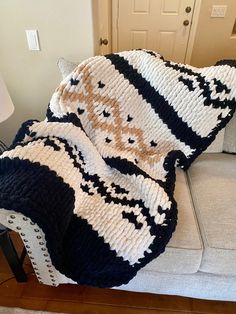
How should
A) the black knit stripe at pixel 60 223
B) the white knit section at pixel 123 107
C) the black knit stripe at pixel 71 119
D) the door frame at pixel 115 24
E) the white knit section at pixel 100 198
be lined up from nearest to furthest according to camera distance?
the black knit stripe at pixel 60 223
the white knit section at pixel 100 198
the black knit stripe at pixel 71 119
the white knit section at pixel 123 107
the door frame at pixel 115 24

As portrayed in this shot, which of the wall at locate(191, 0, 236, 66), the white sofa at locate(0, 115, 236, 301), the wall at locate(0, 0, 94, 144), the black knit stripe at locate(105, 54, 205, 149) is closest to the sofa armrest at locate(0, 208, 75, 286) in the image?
the white sofa at locate(0, 115, 236, 301)

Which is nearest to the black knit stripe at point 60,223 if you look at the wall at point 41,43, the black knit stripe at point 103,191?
the black knit stripe at point 103,191

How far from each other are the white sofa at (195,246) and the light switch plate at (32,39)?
3.49 ft

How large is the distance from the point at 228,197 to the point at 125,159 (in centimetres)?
49

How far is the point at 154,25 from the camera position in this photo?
2346 mm

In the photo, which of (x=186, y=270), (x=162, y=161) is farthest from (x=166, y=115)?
(x=186, y=270)

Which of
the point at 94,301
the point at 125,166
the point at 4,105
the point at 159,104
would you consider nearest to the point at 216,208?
the point at 125,166

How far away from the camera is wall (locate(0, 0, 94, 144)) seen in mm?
1306

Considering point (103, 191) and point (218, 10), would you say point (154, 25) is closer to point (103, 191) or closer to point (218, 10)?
point (218, 10)

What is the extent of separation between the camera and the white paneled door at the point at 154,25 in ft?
7.37

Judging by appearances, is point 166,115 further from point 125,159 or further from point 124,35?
point 124,35

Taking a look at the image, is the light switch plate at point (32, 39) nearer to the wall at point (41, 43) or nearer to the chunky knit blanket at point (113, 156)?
the wall at point (41, 43)

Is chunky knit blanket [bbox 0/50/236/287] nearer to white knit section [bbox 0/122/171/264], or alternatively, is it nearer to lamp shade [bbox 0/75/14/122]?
white knit section [bbox 0/122/171/264]

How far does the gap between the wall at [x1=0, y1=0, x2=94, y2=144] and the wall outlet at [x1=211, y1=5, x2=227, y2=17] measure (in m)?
1.58
